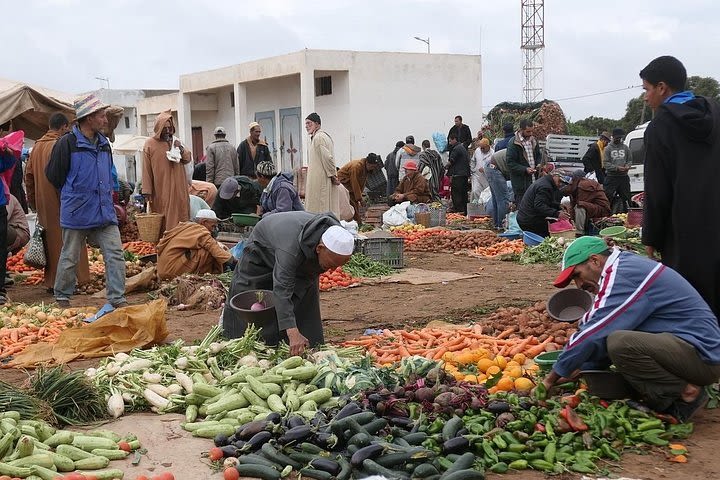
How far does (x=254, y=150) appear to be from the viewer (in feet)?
44.7

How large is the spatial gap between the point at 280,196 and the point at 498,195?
732 centimetres

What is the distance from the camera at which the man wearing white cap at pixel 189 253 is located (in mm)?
9734

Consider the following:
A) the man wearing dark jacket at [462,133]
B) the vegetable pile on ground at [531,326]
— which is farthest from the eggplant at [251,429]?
the man wearing dark jacket at [462,133]

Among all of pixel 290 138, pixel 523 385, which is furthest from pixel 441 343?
pixel 290 138

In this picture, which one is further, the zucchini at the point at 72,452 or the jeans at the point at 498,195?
the jeans at the point at 498,195

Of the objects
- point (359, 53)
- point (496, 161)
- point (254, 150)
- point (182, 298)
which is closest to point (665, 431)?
point (182, 298)

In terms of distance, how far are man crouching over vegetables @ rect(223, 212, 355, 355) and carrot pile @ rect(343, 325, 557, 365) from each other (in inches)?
20.4

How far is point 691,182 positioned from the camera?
4867mm

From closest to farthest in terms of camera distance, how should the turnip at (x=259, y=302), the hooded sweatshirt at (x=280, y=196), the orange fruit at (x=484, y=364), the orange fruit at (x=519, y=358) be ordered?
1. the orange fruit at (x=484, y=364)
2. the orange fruit at (x=519, y=358)
3. the turnip at (x=259, y=302)
4. the hooded sweatshirt at (x=280, y=196)

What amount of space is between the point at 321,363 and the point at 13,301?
18.7 feet

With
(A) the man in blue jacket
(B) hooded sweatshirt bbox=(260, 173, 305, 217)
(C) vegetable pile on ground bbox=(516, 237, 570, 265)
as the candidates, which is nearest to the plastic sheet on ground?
(A) the man in blue jacket

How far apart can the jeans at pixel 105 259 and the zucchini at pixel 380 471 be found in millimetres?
5091

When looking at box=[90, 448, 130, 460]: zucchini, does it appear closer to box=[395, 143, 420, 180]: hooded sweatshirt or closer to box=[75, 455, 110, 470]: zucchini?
box=[75, 455, 110, 470]: zucchini

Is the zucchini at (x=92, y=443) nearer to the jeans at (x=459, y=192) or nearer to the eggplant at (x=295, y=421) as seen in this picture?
the eggplant at (x=295, y=421)
